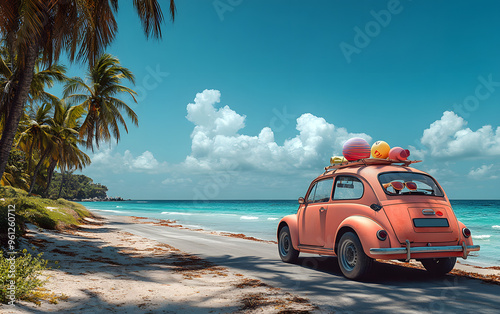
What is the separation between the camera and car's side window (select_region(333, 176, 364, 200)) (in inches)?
257

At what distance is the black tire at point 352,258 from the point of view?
5.89m

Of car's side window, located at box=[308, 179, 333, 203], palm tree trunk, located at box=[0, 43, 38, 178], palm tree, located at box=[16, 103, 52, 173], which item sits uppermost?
palm tree, located at box=[16, 103, 52, 173]

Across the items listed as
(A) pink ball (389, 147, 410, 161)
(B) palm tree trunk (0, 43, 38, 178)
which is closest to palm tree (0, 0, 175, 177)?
(B) palm tree trunk (0, 43, 38, 178)

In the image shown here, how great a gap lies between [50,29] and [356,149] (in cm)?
992

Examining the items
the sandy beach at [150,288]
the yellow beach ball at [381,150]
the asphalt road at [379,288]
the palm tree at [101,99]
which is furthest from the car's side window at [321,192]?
the palm tree at [101,99]

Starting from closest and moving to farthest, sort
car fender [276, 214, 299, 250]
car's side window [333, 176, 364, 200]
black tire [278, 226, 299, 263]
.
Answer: car's side window [333, 176, 364, 200], car fender [276, 214, 299, 250], black tire [278, 226, 299, 263]

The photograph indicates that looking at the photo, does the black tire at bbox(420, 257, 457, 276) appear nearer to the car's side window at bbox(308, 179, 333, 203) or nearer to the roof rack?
the roof rack

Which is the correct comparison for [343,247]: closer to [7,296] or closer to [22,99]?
[7,296]

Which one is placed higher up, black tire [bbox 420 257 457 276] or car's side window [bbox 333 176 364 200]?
car's side window [bbox 333 176 364 200]

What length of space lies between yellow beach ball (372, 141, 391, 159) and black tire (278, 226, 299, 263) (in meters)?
2.67

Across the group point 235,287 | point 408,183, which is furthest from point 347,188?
point 235,287

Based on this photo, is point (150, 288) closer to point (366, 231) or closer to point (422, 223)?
point (366, 231)

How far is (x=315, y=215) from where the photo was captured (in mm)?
7418

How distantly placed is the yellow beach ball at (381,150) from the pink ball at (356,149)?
0.44ft
